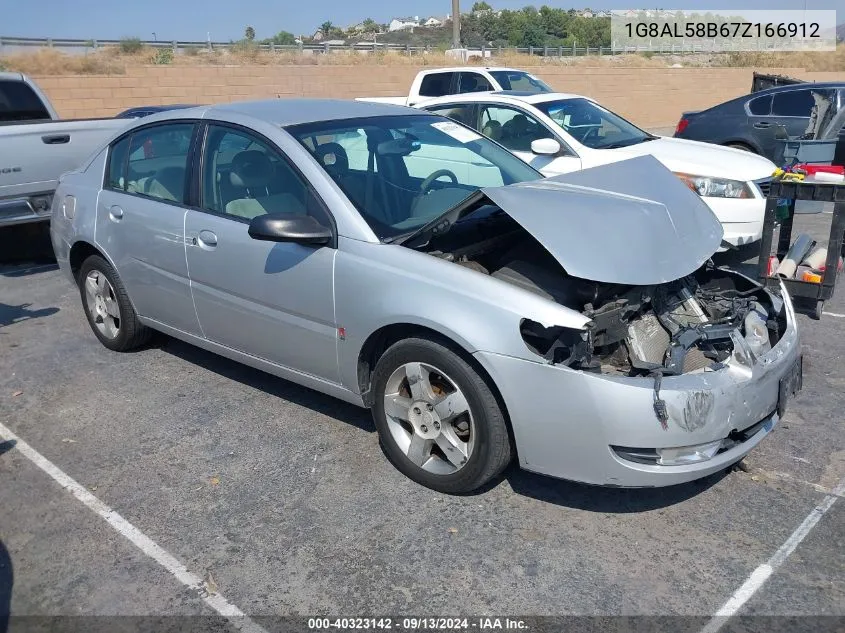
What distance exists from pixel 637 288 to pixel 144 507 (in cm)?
250

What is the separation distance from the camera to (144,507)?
3.67 m

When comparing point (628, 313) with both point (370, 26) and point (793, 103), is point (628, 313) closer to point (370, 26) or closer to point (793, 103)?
point (793, 103)

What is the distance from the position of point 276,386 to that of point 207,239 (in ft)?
3.53

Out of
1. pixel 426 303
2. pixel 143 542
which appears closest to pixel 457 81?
pixel 426 303

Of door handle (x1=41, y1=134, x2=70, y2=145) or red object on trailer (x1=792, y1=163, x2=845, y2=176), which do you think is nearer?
red object on trailer (x1=792, y1=163, x2=845, y2=176)

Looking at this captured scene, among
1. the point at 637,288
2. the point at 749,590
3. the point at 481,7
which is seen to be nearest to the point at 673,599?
the point at 749,590

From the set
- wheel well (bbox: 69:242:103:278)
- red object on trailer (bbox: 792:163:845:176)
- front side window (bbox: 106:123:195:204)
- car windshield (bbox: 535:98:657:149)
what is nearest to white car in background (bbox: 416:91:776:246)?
car windshield (bbox: 535:98:657:149)

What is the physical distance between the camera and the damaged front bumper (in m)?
3.11

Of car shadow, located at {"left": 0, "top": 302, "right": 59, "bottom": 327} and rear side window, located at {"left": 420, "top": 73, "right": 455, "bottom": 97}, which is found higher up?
rear side window, located at {"left": 420, "top": 73, "right": 455, "bottom": 97}

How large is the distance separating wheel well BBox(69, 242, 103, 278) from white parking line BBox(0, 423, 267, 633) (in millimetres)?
1528

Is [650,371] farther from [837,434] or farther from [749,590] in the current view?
[837,434]

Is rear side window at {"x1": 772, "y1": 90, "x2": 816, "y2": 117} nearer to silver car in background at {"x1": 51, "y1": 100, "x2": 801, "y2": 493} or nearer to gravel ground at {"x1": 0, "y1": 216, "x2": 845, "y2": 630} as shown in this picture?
gravel ground at {"x1": 0, "y1": 216, "x2": 845, "y2": 630}

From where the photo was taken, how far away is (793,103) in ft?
38.8

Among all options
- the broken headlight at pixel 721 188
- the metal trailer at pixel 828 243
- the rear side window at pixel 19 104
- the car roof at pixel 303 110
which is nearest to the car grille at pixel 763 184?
the broken headlight at pixel 721 188
